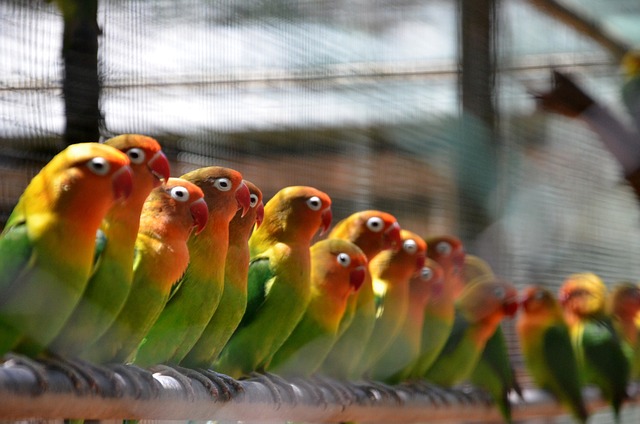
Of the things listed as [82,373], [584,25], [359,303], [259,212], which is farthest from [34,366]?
[584,25]

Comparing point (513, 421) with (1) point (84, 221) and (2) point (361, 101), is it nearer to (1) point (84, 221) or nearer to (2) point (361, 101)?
(2) point (361, 101)

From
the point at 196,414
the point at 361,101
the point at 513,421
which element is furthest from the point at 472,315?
the point at 196,414

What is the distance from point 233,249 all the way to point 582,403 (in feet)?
1.67

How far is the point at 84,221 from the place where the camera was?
473 millimetres

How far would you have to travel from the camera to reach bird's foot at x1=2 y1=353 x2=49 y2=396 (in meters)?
0.42

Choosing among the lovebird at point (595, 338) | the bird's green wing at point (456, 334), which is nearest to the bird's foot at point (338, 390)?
the bird's green wing at point (456, 334)

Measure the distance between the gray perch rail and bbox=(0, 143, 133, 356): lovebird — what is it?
24 millimetres

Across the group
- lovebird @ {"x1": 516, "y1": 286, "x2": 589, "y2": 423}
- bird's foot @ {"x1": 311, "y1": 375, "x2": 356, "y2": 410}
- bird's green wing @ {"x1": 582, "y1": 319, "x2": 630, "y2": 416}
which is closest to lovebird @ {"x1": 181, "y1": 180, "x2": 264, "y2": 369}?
bird's foot @ {"x1": 311, "y1": 375, "x2": 356, "y2": 410}

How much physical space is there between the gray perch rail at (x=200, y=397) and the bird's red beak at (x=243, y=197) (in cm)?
12

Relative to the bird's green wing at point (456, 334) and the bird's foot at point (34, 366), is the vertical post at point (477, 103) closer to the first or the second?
the bird's green wing at point (456, 334)

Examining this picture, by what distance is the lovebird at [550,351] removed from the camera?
0.95m

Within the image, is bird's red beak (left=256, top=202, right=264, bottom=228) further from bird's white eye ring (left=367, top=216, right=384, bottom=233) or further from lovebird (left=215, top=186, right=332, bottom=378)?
bird's white eye ring (left=367, top=216, right=384, bottom=233)

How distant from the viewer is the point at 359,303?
75 centimetres

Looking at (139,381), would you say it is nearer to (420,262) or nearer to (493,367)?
(420,262)
